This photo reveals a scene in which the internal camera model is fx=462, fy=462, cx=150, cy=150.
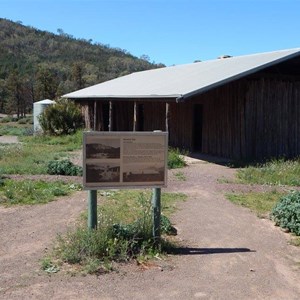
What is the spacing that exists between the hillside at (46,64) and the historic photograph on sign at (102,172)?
43726 millimetres

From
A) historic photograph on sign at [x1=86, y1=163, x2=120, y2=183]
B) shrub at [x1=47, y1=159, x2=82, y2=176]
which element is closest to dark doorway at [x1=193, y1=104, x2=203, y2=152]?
shrub at [x1=47, y1=159, x2=82, y2=176]

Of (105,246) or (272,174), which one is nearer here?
(105,246)

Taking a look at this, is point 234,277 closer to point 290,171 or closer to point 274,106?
point 290,171

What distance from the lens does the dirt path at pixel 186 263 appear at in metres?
5.05

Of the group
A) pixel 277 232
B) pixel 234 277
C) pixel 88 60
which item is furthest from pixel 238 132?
pixel 88 60

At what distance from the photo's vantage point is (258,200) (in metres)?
9.68

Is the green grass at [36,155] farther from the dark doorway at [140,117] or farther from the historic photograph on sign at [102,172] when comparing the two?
the historic photograph on sign at [102,172]

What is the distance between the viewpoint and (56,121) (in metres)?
25.2

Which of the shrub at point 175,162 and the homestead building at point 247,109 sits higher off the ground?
the homestead building at point 247,109

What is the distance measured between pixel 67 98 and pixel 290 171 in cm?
1768

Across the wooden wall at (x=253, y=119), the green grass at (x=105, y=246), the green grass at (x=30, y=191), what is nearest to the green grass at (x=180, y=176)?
the green grass at (x=30, y=191)

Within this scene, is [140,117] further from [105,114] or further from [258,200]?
[258,200]

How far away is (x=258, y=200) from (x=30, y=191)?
4.79 m

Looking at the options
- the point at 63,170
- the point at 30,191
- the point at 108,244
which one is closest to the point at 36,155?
the point at 63,170
